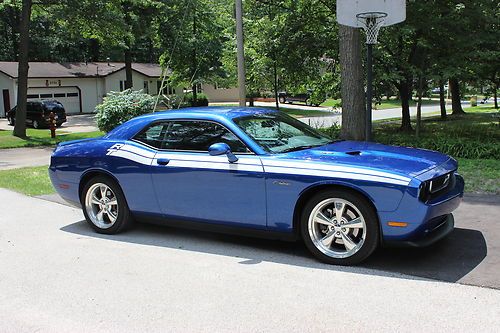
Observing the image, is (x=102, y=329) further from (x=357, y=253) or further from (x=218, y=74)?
(x=218, y=74)

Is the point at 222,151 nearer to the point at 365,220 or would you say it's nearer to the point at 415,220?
the point at 365,220

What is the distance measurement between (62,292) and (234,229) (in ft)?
5.93

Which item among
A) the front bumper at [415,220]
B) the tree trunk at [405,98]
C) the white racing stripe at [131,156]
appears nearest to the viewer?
the front bumper at [415,220]

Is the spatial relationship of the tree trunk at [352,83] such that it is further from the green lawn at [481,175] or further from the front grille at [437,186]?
the front grille at [437,186]

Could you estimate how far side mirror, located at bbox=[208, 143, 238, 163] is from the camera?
5.21m

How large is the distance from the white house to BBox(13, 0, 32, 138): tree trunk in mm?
19316

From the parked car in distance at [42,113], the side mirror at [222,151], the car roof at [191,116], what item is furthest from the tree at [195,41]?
the side mirror at [222,151]

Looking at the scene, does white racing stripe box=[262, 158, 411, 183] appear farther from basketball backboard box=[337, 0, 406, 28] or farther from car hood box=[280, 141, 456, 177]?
basketball backboard box=[337, 0, 406, 28]

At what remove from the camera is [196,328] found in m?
3.62

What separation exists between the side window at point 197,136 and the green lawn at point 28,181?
4098mm

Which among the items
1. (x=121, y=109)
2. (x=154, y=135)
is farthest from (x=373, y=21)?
(x=121, y=109)

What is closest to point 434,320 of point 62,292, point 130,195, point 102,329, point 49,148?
point 102,329

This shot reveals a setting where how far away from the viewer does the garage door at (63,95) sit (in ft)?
142

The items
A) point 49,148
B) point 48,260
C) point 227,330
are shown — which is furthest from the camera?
point 49,148
